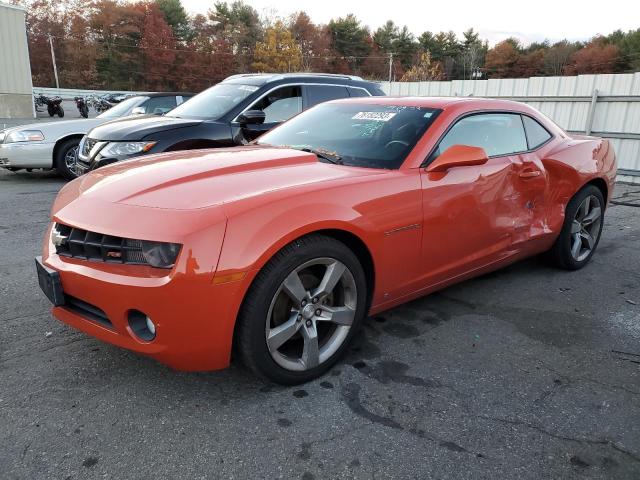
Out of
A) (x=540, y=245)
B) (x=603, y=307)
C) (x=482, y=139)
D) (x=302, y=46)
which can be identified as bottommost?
(x=603, y=307)

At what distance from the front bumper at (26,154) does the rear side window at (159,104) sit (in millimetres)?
1920

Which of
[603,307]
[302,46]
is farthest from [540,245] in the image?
[302,46]

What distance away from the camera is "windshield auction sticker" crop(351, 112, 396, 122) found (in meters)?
3.42

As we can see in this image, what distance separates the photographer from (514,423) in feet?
7.64

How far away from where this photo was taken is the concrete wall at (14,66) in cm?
1978

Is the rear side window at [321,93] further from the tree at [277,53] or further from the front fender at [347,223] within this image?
the tree at [277,53]

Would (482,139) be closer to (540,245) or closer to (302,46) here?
(540,245)

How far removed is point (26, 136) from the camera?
26.7 feet

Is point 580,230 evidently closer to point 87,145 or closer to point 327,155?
point 327,155

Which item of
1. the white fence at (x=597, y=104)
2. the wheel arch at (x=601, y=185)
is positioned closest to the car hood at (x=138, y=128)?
the wheel arch at (x=601, y=185)

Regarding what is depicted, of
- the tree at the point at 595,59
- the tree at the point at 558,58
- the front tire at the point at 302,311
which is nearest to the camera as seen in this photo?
the front tire at the point at 302,311

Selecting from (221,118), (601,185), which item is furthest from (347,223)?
(221,118)

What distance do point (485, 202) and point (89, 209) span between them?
2.41m

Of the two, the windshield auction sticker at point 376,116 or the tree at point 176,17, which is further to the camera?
the tree at point 176,17
